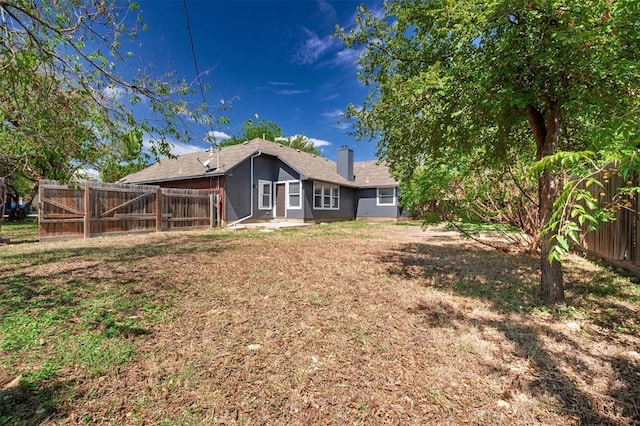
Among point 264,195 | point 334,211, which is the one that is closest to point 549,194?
point 264,195

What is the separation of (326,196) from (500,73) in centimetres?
1579

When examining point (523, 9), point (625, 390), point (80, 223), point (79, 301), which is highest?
point (523, 9)

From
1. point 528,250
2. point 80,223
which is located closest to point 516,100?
point 528,250

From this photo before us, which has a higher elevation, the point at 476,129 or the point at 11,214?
the point at 476,129

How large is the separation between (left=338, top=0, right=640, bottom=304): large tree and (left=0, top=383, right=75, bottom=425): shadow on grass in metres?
3.55

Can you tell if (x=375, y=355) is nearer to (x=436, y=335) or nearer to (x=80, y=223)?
(x=436, y=335)

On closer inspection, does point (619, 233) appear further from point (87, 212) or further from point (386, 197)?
point (386, 197)

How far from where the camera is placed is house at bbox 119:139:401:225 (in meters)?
15.5

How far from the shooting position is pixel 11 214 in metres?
20.1

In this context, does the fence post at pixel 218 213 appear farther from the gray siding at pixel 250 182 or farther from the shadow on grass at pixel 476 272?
the shadow on grass at pixel 476 272

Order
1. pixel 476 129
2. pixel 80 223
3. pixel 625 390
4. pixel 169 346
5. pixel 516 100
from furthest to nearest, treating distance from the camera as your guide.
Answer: pixel 80 223 < pixel 476 129 < pixel 516 100 < pixel 169 346 < pixel 625 390

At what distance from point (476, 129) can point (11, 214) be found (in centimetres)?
2764

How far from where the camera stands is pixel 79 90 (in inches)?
166

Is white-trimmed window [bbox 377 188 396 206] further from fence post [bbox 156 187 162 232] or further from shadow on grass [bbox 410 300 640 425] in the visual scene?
shadow on grass [bbox 410 300 640 425]
